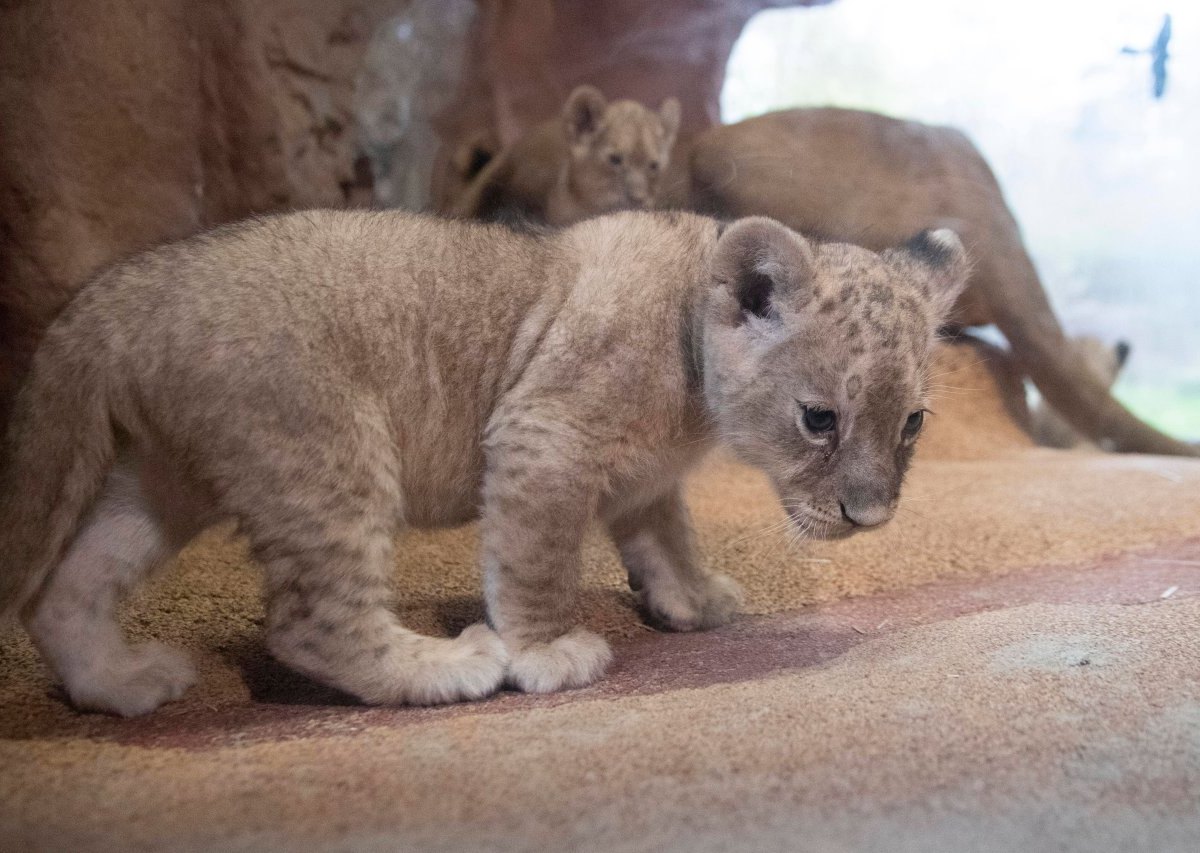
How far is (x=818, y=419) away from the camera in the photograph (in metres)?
2.94

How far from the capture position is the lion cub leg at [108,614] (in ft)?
9.17

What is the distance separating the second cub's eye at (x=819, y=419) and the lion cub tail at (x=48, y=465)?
1.93m

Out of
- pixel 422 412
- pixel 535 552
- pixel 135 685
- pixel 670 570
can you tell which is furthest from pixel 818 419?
pixel 135 685

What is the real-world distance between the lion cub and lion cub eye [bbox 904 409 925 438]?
4238 millimetres

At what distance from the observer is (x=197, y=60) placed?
421 centimetres

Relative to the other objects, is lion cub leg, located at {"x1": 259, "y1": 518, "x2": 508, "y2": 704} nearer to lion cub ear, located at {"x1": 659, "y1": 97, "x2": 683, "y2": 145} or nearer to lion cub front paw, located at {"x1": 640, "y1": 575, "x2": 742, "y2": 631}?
lion cub front paw, located at {"x1": 640, "y1": 575, "x2": 742, "y2": 631}

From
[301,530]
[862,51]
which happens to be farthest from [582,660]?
[862,51]

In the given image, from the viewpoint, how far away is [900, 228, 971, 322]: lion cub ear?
328cm

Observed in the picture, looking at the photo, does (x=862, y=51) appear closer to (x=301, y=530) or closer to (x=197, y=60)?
(x=197, y=60)

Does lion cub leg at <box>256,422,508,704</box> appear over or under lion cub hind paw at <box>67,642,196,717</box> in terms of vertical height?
over

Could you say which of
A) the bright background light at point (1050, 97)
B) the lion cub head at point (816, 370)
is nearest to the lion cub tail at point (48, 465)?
the lion cub head at point (816, 370)

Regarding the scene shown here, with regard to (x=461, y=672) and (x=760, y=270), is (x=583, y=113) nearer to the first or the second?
(x=760, y=270)

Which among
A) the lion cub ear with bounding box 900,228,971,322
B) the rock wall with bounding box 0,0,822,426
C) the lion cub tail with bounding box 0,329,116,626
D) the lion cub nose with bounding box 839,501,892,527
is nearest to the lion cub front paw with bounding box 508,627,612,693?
the lion cub nose with bounding box 839,501,892,527

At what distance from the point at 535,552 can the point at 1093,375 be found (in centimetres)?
516
